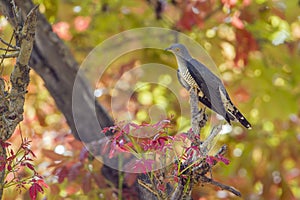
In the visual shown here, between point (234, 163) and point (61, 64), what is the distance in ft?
3.34

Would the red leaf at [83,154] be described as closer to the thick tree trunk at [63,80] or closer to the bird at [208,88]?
the thick tree trunk at [63,80]

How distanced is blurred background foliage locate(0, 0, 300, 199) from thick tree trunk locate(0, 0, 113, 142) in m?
0.34

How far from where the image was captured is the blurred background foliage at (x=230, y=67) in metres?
2.38

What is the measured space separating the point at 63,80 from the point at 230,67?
103cm

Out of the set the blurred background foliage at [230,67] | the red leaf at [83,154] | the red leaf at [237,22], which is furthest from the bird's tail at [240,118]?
the red leaf at [237,22]

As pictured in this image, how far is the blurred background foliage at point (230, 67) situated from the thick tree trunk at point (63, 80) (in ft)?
1.11

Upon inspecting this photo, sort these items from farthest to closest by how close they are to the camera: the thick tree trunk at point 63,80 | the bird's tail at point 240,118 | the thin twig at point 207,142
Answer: the thick tree trunk at point 63,80
the bird's tail at point 240,118
the thin twig at point 207,142

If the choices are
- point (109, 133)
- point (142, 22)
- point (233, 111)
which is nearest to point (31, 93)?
point (142, 22)

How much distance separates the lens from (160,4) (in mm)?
2529

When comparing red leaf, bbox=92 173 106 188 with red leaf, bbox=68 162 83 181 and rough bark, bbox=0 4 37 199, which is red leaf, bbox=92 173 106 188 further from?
rough bark, bbox=0 4 37 199

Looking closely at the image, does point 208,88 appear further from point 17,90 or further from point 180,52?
point 17,90

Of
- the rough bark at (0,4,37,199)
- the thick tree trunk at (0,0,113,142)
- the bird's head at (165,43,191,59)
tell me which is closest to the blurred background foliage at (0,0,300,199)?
the thick tree trunk at (0,0,113,142)

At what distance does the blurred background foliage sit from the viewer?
238 centimetres

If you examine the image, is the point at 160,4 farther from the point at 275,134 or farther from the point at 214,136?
the point at 214,136
